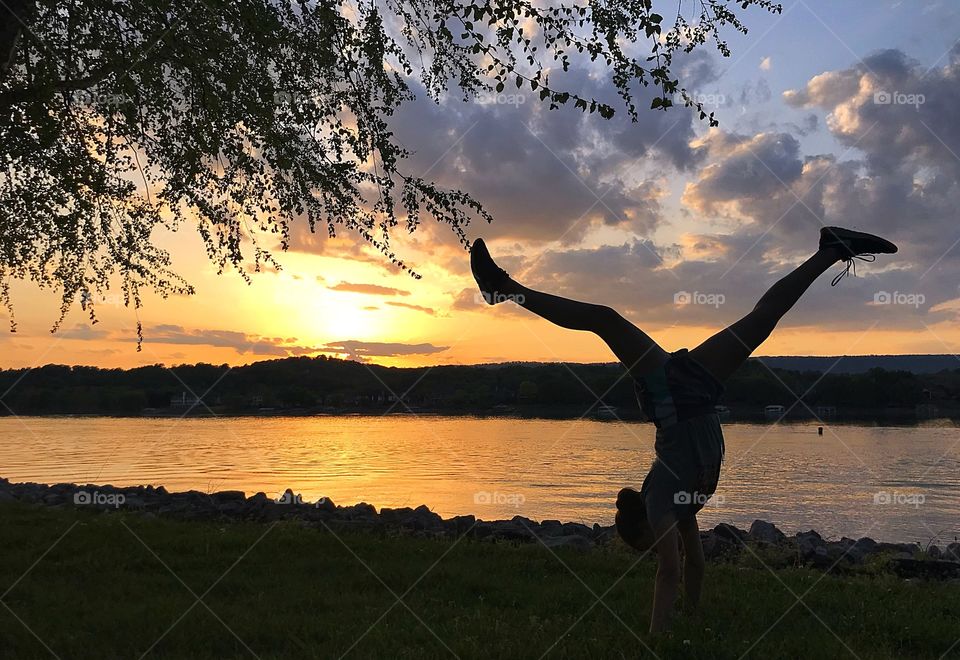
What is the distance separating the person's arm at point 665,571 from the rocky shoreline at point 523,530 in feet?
15.3

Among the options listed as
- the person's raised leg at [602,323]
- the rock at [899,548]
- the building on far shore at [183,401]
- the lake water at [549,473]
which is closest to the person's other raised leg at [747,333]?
the person's raised leg at [602,323]

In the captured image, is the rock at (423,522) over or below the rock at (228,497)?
over

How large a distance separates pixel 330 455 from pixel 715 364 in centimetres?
3441

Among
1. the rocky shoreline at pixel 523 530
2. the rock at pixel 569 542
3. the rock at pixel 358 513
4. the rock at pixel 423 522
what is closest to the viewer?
the rocky shoreline at pixel 523 530

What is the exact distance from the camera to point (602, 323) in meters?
4.76

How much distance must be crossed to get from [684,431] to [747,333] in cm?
77

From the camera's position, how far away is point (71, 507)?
14.1m

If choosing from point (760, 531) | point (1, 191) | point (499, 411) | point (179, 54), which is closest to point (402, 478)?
point (760, 531)

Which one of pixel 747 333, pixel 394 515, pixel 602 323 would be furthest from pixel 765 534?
pixel 602 323

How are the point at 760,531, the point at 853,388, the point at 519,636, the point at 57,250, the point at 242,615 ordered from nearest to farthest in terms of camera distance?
the point at 519,636 → the point at 242,615 → the point at 57,250 → the point at 760,531 → the point at 853,388

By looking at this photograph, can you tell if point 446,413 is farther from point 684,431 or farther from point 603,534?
point 684,431

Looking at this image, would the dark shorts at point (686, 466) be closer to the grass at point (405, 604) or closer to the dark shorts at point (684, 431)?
the dark shorts at point (684, 431)

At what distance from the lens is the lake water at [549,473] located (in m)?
18.0

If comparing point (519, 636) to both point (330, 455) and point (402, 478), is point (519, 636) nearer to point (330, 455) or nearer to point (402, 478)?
point (402, 478)
